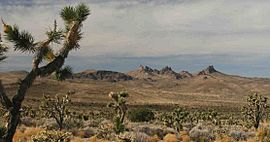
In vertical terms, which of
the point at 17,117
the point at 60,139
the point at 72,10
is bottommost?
the point at 60,139

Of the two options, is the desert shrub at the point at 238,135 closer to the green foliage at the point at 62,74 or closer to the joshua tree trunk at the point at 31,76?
the green foliage at the point at 62,74

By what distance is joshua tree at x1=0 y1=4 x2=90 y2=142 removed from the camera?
12.4 meters

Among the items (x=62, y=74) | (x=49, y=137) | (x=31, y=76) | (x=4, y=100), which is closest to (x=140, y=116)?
(x=49, y=137)

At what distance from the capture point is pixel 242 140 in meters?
34.6

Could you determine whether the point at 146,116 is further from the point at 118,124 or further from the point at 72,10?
the point at 72,10

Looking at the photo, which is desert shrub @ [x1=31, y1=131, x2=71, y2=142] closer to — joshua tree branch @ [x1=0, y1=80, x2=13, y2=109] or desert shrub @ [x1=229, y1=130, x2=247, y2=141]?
joshua tree branch @ [x1=0, y1=80, x2=13, y2=109]

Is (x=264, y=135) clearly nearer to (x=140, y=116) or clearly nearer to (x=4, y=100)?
(x=4, y=100)

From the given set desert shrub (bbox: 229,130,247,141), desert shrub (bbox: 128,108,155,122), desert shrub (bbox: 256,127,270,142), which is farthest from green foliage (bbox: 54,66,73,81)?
desert shrub (bbox: 128,108,155,122)

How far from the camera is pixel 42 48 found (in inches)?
501

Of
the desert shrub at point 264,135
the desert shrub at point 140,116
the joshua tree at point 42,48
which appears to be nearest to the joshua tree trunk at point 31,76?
the joshua tree at point 42,48

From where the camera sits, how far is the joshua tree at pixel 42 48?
12.4 m

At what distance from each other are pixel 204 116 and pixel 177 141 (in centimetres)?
4530

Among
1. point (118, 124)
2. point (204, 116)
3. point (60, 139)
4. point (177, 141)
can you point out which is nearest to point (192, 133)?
point (177, 141)

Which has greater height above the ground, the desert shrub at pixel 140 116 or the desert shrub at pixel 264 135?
the desert shrub at pixel 264 135
